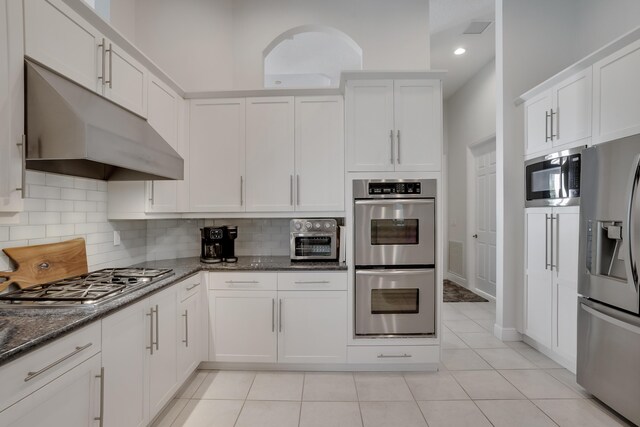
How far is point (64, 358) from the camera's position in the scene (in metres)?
1.24

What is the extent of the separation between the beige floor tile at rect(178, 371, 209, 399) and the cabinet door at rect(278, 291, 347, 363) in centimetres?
64

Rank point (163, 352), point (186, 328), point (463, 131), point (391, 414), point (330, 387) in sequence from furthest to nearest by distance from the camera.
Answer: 1. point (463, 131)
2. point (330, 387)
3. point (186, 328)
4. point (391, 414)
5. point (163, 352)

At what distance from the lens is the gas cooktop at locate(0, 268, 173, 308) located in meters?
1.50

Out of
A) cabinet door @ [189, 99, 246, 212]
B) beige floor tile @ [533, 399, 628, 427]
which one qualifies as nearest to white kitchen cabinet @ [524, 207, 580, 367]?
beige floor tile @ [533, 399, 628, 427]

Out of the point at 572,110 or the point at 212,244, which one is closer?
the point at 572,110

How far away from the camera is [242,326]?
8.71 feet

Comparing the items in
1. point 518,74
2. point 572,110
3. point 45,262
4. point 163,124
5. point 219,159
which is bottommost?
point 45,262

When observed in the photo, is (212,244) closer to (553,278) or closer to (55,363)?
(55,363)

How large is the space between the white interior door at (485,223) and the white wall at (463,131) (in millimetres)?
295

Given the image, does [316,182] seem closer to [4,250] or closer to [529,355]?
[4,250]

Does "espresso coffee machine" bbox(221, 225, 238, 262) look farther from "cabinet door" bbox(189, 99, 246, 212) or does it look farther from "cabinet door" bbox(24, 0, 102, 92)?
"cabinet door" bbox(24, 0, 102, 92)

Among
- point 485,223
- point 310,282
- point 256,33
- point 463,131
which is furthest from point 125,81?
point 463,131

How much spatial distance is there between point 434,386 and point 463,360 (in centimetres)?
59

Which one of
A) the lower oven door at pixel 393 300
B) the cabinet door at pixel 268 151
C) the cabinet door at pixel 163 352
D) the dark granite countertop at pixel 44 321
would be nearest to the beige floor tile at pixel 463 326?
the lower oven door at pixel 393 300
